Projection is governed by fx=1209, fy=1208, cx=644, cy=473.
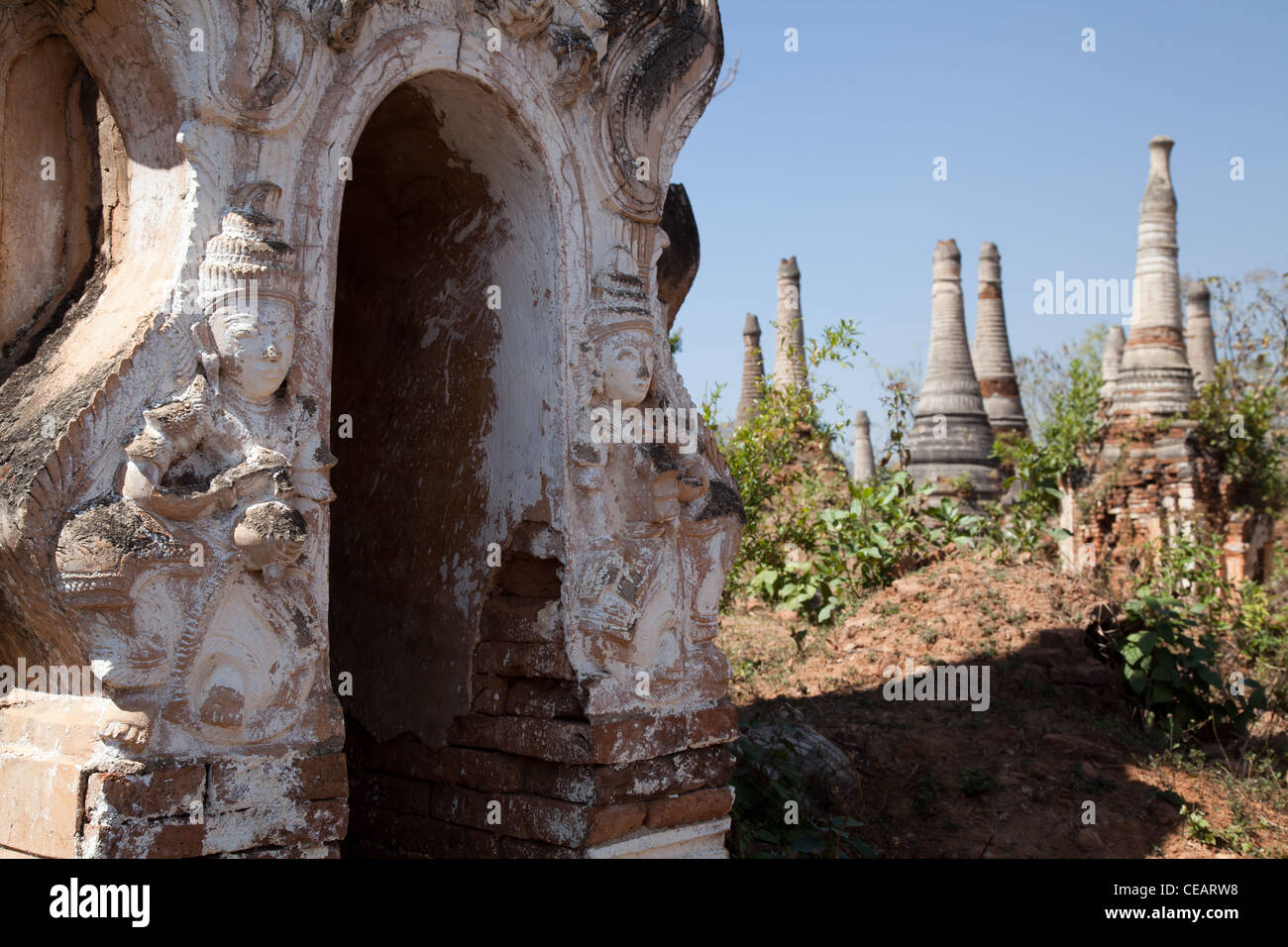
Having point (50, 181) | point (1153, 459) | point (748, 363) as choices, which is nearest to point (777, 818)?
point (50, 181)

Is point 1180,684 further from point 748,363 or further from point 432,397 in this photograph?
point 748,363

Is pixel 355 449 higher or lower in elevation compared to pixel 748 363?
lower

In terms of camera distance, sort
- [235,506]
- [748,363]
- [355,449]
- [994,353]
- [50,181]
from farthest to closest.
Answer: [748,363]
[994,353]
[355,449]
[50,181]
[235,506]

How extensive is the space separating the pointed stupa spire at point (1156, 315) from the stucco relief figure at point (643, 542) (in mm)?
10204

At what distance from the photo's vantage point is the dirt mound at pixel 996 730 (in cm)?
571

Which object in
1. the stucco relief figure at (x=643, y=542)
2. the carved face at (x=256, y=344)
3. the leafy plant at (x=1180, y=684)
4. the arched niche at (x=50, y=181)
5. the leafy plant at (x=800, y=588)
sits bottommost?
the leafy plant at (x=1180, y=684)

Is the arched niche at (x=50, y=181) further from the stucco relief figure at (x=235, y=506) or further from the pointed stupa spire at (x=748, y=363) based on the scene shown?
the pointed stupa spire at (x=748, y=363)

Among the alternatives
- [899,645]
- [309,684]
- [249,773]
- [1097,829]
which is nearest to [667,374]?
[309,684]

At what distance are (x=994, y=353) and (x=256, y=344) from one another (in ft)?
51.2

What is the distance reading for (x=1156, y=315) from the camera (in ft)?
44.2

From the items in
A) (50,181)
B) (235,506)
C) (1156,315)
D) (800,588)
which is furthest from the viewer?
(1156,315)

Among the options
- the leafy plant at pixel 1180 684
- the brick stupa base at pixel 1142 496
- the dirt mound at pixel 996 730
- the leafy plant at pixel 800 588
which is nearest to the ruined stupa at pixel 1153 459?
the brick stupa base at pixel 1142 496

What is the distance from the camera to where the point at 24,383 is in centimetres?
329

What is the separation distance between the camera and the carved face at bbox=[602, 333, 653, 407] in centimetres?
403
